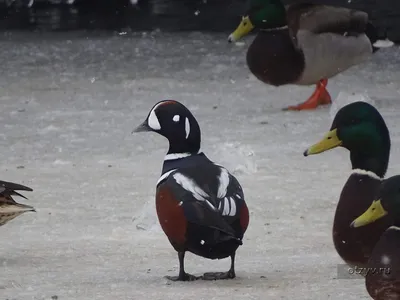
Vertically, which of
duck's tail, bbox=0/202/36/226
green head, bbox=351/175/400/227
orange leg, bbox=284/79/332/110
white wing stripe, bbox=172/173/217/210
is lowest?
orange leg, bbox=284/79/332/110

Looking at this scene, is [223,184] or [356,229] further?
[223,184]

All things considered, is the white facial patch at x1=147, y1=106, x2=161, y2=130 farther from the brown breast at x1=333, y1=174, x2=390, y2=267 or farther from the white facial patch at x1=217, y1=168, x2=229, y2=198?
the brown breast at x1=333, y1=174, x2=390, y2=267

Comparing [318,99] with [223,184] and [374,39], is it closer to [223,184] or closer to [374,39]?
[374,39]

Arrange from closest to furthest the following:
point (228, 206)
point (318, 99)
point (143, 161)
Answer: point (228, 206)
point (143, 161)
point (318, 99)

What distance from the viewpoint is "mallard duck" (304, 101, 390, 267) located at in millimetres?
4402

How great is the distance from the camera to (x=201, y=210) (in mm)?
4719

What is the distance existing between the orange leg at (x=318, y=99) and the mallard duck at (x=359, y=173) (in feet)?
15.5

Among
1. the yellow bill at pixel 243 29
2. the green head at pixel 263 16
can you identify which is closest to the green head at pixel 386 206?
the green head at pixel 263 16

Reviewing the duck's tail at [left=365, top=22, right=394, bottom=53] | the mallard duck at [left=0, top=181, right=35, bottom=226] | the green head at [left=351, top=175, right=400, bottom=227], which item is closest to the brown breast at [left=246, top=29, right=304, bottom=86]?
the duck's tail at [left=365, top=22, right=394, bottom=53]

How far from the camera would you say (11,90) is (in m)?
10.5

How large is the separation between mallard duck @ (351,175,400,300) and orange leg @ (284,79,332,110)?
549 centimetres

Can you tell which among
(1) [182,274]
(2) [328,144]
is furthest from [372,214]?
(1) [182,274]

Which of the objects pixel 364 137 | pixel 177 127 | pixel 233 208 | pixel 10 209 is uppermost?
pixel 364 137

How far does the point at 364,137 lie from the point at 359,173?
0.17 meters
